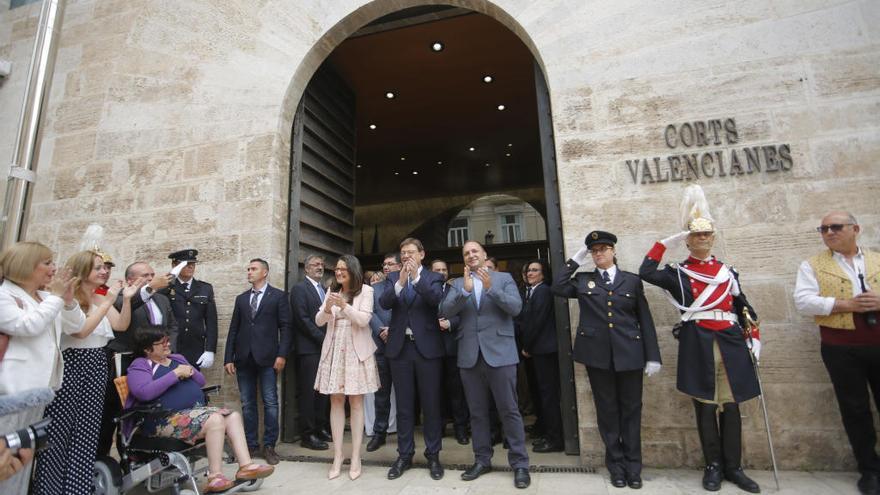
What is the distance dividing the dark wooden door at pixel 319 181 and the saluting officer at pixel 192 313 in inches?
29.8

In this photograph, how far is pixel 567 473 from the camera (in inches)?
129

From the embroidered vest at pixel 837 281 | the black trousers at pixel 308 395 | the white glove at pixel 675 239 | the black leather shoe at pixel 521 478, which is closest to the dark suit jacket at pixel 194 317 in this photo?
the black trousers at pixel 308 395

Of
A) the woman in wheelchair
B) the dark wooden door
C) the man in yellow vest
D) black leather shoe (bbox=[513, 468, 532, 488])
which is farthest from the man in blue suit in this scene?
the man in yellow vest

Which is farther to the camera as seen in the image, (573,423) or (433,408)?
(573,423)

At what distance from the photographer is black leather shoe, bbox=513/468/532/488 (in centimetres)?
299

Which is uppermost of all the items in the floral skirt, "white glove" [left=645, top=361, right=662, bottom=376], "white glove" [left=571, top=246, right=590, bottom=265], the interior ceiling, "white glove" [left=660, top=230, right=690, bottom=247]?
the interior ceiling

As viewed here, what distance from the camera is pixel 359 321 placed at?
11.0ft

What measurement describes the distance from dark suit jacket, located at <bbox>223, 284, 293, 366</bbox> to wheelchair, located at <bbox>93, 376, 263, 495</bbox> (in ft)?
3.46

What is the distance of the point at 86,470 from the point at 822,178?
548cm

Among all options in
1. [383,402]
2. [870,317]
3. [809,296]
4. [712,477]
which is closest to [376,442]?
[383,402]

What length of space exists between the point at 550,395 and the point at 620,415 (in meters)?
0.94

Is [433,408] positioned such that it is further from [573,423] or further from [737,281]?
[737,281]

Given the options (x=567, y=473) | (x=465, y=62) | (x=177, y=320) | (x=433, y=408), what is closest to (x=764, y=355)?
(x=567, y=473)

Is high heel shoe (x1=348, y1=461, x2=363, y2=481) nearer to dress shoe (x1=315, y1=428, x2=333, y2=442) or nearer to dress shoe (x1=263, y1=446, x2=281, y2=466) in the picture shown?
dress shoe (x1=263, y1=446, x2=281, y2=466)
